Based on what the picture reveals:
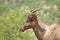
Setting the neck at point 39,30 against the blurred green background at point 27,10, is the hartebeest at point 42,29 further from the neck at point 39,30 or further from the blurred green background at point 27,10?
the blurred green background at point 27,10

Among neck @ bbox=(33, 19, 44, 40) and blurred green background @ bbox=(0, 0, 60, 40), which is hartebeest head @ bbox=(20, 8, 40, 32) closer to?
neck @ bbox=(33, 19, 44, 40)

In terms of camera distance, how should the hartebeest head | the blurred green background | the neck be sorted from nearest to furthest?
the hartebeest head → the neck → the blurred green background

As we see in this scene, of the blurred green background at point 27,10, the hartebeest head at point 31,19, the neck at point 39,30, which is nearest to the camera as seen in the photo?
the hartebeest head at point 31,19

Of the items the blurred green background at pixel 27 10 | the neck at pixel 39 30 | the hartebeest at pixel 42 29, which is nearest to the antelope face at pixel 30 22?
the hartebeest at pixel 42 29

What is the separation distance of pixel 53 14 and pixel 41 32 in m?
22.5

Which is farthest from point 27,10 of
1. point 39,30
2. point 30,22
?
point 30,22

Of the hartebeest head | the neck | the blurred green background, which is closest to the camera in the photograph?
the hartebeest head

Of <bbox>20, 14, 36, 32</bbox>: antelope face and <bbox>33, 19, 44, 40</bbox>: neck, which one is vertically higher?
<bbox>20, 14, 36, 32</bbox>: antelope face

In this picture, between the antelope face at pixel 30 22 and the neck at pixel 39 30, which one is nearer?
the antelope face at pixel 30 22

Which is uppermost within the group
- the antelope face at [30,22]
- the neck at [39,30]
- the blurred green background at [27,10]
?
the antelope face at [30,22]

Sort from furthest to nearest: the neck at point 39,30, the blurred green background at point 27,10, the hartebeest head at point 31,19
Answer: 1. the blurred green background at point 27,10
2. the neck at point 39,30
3. the hartebeest head at point 31,19

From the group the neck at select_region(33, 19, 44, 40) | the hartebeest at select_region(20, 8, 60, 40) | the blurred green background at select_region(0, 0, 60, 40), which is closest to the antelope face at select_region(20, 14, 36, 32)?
the hartebeest at select_region(20, 8, 60, 40)

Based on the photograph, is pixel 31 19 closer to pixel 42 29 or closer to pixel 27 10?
pixel 42 29

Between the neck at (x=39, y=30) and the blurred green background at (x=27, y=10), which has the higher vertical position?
the neck at (x=39, y=30)
